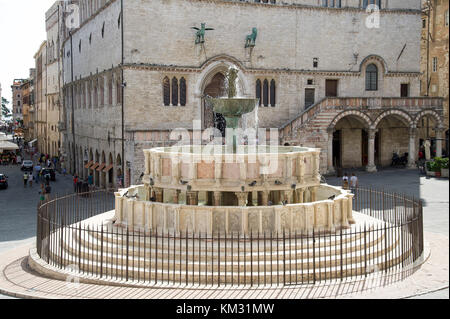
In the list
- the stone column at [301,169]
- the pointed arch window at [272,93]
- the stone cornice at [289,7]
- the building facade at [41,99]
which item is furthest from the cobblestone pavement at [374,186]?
the building facade at [41,99]

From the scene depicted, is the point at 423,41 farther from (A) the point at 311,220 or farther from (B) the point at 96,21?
(A) the point at 311,220

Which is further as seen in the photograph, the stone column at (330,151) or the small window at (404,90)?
the small window at (404,90)

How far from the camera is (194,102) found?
34.6 meters

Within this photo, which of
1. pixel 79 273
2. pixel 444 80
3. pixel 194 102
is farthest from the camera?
pixel 444 80

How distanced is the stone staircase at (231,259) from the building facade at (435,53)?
114 ft

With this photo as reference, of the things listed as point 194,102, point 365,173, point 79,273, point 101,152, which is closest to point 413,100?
point 365,173

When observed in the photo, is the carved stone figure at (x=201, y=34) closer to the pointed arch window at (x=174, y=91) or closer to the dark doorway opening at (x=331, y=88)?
the pointed arch window at (x=174, y=91)

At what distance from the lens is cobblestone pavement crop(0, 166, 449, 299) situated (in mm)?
18922

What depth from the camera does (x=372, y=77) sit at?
40.2 metres

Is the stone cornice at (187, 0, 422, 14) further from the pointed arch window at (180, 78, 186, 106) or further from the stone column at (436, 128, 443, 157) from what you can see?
the stone column at (436, 128, 443, 157)

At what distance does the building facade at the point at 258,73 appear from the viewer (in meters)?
33.1

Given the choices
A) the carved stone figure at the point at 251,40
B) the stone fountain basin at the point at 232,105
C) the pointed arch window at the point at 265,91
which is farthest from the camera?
the pointed arch window at the point at 265,91

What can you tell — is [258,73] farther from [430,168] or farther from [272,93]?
[430,168]

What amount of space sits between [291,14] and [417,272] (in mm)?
26681
